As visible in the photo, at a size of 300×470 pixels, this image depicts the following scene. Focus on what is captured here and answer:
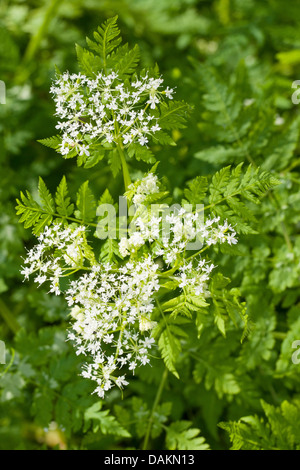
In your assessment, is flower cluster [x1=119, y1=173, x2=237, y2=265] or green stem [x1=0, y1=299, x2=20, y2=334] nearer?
flower cluster [x1=119, y1=173, x2=237, y2=265]

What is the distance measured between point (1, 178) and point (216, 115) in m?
1.74

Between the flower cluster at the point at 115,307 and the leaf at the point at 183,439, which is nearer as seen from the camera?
the flower cluster at the point at 115,307

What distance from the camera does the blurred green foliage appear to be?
2713mm

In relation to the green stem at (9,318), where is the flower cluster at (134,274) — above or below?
below

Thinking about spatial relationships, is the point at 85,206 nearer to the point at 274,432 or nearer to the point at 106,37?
the point at 106,37

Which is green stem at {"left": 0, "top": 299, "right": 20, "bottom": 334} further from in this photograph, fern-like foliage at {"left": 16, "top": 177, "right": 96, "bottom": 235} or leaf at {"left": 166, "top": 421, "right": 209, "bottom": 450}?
fern-like foliage at {"left": 16, "top": 177, "right": 96, "bottom": 235}

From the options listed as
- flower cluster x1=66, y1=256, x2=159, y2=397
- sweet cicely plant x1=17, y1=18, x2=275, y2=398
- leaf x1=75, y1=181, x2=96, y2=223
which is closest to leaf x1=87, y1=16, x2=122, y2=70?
sweet cicely plant x1=17, y1=18, x2=275, y2=398

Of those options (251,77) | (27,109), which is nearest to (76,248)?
(27,109)

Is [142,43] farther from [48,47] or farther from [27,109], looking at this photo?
[27,109]

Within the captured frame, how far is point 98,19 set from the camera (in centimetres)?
430

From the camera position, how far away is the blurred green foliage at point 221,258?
8.90 ft
